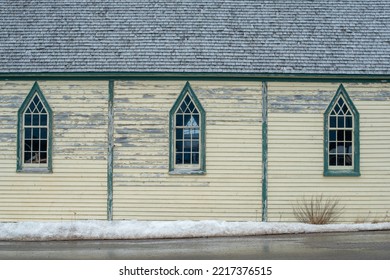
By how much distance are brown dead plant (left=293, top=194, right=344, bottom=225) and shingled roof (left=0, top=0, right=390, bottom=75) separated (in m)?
3.76

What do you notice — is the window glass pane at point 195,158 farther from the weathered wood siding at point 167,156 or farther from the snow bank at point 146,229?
the snow bank at point 146,229

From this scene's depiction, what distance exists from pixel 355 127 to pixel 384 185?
1.91m

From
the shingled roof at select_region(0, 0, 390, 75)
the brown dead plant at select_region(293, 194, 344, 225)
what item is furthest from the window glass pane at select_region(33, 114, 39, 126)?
the brown dead plant at select_region(293, 194, 344, 225)

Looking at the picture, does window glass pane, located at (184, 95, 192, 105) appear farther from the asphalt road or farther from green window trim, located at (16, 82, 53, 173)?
the asphalt road

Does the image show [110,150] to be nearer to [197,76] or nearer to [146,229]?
[146,229]

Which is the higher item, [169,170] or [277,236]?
[169,170]

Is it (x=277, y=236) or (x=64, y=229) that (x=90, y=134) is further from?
(x=277, y=236)

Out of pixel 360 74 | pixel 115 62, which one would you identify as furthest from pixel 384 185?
pixel 115 62

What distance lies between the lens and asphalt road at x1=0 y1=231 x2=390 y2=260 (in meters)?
14.2

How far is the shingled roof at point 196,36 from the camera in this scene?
65.2 feet

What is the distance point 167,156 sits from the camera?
19641 mm

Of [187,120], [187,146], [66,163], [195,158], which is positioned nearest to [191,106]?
[187,120]

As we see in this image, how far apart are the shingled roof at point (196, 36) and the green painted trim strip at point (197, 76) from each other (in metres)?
0.11

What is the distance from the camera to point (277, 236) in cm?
1780
